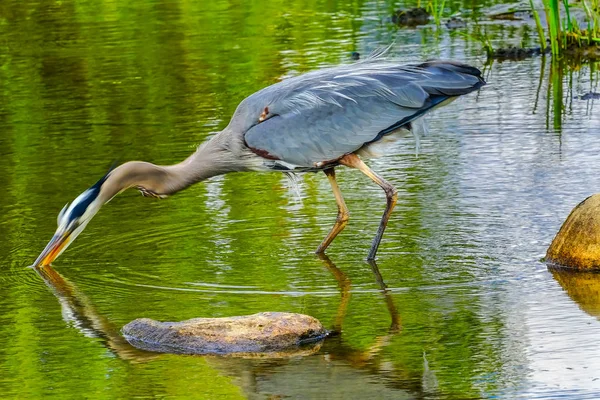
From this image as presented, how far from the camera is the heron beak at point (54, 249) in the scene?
799cm

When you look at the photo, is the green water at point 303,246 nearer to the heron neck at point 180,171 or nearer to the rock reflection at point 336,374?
the rock reflection at point 336,374

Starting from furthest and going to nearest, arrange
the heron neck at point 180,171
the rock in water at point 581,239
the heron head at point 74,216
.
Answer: the heron neck at point 180,171 < the heron head at point 74,216 < the rock in water at point 581,239

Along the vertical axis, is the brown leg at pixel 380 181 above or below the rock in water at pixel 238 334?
above

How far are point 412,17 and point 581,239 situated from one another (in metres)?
11.1

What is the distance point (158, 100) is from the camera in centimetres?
1427

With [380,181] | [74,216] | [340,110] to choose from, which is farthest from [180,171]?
[380,181]

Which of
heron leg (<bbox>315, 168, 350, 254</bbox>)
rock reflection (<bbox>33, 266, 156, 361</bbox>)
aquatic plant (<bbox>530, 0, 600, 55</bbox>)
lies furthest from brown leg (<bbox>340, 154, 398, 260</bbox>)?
aquatic plant (<bbox>530, 0, 600, 55</bbox>)

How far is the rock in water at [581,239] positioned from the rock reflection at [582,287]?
0.06 meters

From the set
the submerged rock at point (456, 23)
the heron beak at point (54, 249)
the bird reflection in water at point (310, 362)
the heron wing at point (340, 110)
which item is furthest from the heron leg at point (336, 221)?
the submerged rock at point (456, 23)

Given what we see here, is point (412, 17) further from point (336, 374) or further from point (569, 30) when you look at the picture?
point (336, 374)

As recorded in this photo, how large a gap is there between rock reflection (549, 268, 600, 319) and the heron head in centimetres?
269

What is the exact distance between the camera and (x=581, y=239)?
24.6ft

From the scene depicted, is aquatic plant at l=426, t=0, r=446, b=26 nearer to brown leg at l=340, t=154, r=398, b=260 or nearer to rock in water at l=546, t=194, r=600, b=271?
brown leg at l=340, t=154, r=398, b=260

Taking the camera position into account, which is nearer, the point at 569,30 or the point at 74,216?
the point at 74,216
